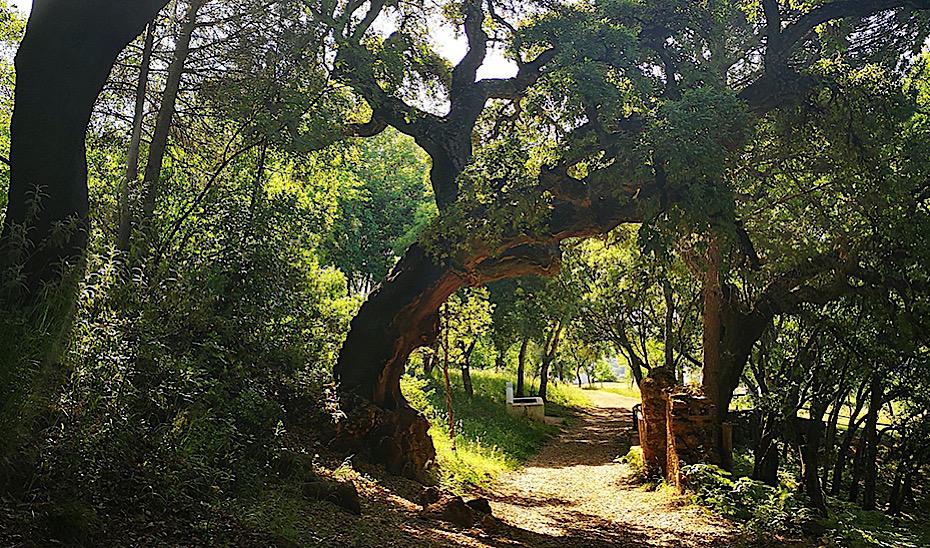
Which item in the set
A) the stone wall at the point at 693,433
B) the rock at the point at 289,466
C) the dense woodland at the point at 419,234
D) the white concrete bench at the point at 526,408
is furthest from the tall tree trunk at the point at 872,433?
the white concrete bench at the point at 526,408

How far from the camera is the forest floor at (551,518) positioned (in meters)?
7.19

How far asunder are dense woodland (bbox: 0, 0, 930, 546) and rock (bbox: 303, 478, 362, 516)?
0.38m

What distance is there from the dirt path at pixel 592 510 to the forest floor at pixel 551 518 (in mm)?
12

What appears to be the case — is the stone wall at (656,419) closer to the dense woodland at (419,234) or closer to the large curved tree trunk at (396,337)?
the dense woodland at (419,234)

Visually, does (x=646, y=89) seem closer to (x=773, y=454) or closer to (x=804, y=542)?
(x=804, y=542)

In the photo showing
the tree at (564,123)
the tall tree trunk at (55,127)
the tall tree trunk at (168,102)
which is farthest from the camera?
the tall tree trunk at (168,102)

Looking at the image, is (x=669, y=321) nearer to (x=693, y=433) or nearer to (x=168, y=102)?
(x=693, y=433)

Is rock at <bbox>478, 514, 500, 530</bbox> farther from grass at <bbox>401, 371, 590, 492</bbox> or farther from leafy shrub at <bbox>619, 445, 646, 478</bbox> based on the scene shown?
leafy shrub at <bbox>619, 445, 646, 478</bbox>

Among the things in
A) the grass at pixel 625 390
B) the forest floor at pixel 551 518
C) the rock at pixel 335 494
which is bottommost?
the grass at pixel 625 390

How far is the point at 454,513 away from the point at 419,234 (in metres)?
3.94

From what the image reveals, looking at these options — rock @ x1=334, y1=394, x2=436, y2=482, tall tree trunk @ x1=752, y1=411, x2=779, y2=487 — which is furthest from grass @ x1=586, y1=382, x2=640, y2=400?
rock @ x1=334, y1=394, x2=436, y2=482

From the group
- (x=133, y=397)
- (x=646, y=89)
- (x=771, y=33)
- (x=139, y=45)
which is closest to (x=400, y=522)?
(x=133, y=397)

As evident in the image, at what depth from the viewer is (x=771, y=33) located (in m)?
8.50

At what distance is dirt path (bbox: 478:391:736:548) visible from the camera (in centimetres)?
869
